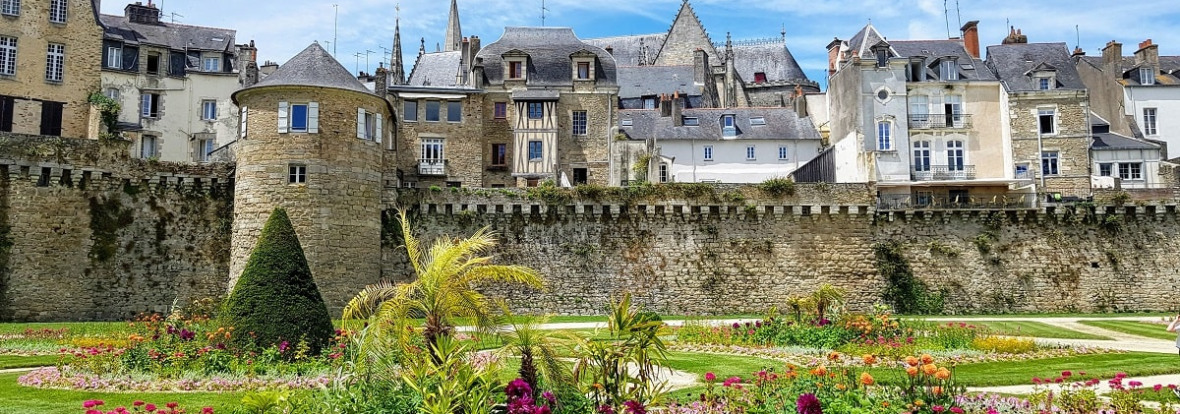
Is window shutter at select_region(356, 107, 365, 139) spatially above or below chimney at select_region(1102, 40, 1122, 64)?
below

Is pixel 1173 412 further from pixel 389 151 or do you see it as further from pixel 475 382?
pixel 389 151

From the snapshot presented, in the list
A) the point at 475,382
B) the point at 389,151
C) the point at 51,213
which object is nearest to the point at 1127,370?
the point at 475,382

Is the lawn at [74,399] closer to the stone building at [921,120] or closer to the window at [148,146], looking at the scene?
the window at [148,146]

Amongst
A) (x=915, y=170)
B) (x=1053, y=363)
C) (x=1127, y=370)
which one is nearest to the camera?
(x=1127, y=370)

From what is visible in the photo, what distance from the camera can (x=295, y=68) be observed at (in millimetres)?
26062

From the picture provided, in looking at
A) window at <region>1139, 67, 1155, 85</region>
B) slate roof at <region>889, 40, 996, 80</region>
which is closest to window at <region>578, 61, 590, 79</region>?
slate roof at <region>889, 40, 996, 80</region>


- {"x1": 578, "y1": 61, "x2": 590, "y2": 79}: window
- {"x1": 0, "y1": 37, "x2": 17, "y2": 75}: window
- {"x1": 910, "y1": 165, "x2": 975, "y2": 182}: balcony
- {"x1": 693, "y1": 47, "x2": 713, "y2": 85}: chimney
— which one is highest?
{"x1": 693, "y1": 47, "x2": 713, "y2": 85}: chimney

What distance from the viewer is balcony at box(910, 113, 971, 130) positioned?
126 feet

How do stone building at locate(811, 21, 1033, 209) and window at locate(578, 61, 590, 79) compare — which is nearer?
stone building at locate(811, 21, 1033, 209)

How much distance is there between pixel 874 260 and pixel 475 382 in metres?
24.9

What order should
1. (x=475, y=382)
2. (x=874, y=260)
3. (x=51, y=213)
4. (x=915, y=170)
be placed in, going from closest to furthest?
(x=475, y=382) < (x=51, y=213) < (x=874, y=260) < (x=915, y=170)

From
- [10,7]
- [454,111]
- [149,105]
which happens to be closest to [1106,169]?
[454,111]

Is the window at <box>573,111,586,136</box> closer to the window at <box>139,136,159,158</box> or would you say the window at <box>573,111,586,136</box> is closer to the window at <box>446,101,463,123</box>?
the window at <box>446,101,463,123</box>

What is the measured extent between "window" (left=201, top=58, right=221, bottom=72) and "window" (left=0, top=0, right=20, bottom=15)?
8678 mm
